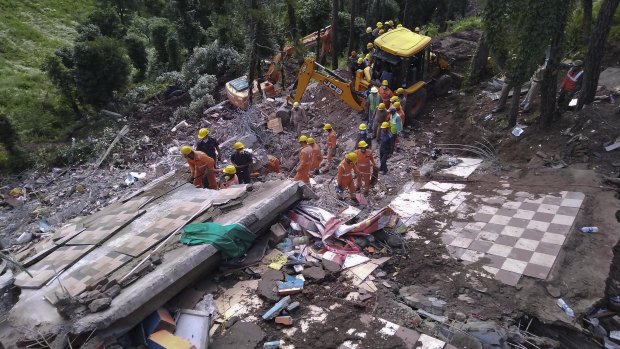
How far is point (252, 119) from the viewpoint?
13500 millimetres

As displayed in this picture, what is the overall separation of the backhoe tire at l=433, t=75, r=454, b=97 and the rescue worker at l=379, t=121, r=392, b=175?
156 inches

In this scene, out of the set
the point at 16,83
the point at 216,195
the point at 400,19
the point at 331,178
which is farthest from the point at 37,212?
Result: the point at 400,19

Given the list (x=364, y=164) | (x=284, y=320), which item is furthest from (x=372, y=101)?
(x=284, y=320)

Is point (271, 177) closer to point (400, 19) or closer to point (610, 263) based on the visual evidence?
point (610, 263)

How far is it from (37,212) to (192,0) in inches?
587

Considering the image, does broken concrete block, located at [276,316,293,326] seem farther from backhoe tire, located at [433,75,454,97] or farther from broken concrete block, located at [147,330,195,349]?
backhoe tire, located at [433,75,454,97]

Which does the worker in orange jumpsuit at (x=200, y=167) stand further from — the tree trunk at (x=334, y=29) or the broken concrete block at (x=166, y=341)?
the tree trunk at (x=334, y=29)

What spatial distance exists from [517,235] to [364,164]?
129 inches

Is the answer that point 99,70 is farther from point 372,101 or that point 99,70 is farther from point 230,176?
point 372,101

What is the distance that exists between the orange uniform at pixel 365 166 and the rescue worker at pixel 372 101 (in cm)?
246

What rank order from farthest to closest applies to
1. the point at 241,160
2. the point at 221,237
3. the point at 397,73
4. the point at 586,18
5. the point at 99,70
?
the point at 99,70 < the point at 397,73 < the point at 586,18 < the point at 241,160 < the point at 221,237

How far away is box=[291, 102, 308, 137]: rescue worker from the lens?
1259cm

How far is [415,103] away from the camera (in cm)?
1193

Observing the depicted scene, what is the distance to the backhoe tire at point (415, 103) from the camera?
1155 centimetres
